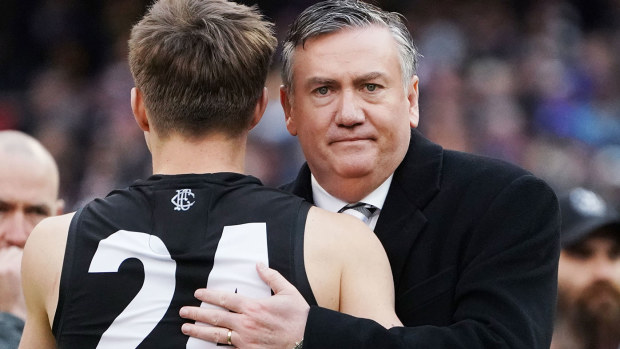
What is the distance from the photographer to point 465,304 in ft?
10.4

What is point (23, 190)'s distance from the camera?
15.2 feet

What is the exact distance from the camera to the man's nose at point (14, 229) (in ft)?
14.9

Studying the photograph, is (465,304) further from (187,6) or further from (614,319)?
(614,319)

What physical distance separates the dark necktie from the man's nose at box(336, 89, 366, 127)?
28cm

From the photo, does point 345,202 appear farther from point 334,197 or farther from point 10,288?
point 10,288

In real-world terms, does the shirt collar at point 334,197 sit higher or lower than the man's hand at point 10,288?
higher

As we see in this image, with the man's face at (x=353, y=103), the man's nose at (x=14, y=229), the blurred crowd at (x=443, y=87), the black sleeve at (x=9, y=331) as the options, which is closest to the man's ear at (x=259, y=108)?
the man's face at (x=353, y=103)

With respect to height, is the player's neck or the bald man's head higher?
the player's neck

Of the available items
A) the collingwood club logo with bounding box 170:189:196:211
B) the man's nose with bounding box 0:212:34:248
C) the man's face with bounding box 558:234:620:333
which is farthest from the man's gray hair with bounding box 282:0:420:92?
the man's nose with bounding box 0:212:34:248

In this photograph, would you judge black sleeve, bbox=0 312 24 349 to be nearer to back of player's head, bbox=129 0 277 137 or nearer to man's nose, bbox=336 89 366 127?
back of player's head, bbox=129 0 277 137

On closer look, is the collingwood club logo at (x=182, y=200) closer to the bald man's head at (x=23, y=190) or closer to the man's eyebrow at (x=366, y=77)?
the man's eyebrow at (x=366, y=77)

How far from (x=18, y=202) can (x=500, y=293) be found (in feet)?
7.58

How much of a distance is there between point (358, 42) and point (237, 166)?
0.81m

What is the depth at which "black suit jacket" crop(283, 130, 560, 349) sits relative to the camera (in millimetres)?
2977
